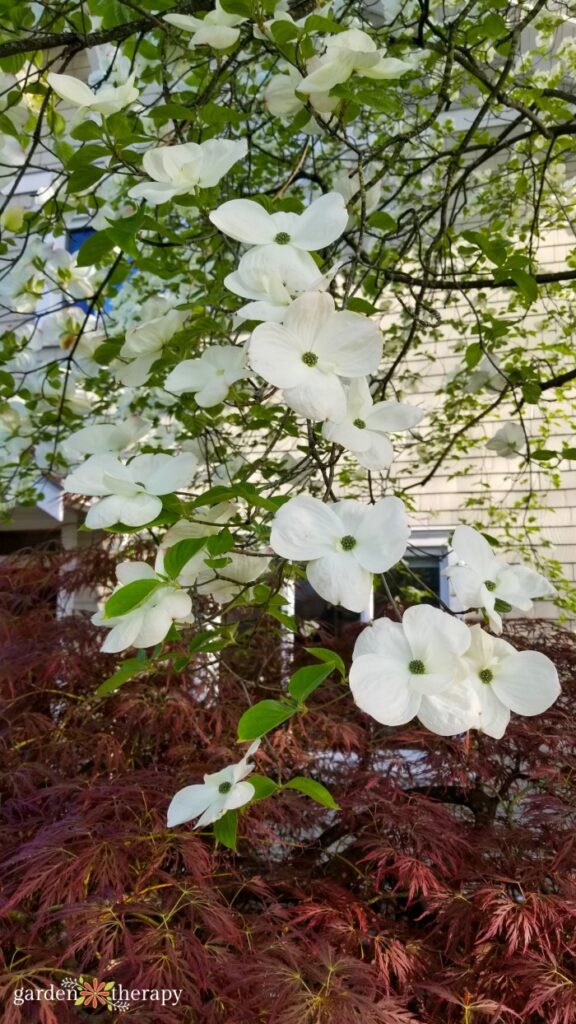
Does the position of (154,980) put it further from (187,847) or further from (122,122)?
(122,122)

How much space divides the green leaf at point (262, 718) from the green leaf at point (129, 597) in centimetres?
17

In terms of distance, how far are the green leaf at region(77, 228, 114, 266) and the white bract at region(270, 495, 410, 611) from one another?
61 cm

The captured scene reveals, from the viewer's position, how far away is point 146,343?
3.95 feet

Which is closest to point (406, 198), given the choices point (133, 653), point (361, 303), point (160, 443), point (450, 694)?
point (160, 443)

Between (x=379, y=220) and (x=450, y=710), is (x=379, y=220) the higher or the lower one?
the higher one

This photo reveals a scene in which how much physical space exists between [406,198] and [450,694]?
3.09m

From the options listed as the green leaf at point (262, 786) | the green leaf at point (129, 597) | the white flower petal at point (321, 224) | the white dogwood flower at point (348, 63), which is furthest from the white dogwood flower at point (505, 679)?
the white dogwood flower at point (348, 63)

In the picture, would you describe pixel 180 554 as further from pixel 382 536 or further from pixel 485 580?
pixel 485 580

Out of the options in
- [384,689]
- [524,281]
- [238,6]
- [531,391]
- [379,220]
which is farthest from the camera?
[531,391]

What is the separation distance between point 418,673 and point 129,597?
0.33 m

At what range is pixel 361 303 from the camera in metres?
1.20

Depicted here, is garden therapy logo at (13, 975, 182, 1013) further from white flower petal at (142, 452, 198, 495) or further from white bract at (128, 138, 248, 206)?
white bract at (128, 138, 248, 206)

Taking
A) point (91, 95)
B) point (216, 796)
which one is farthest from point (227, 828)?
point (91, 95)

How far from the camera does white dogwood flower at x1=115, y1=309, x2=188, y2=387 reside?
1.19 m
